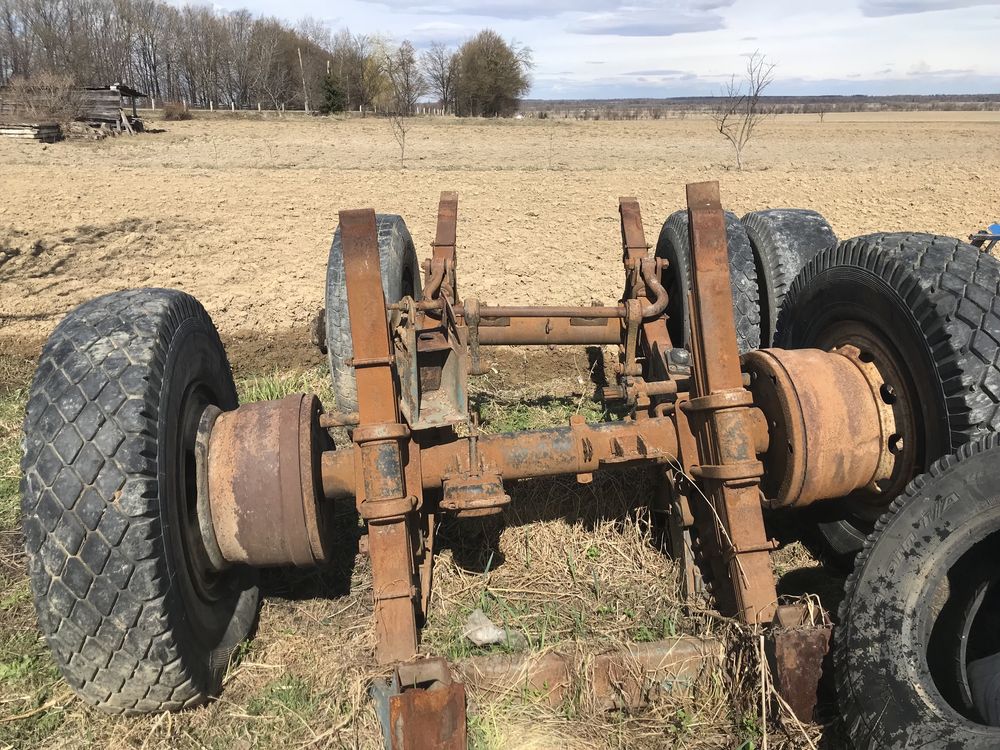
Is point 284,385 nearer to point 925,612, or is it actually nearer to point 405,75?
point 925,612

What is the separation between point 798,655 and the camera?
7.20ft

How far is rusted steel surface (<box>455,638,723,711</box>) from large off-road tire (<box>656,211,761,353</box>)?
6.08ft

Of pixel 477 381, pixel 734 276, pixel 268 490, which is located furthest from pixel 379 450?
pixel 477 381

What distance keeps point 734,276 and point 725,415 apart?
6.33 feet

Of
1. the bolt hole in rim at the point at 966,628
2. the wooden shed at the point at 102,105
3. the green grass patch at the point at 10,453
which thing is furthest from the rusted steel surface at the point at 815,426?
the wooden shed at the point at 102,105

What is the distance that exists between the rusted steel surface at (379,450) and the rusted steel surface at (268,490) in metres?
0.24

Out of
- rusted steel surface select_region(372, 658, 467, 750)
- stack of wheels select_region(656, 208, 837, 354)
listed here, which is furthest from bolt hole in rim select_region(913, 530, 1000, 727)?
stack of wheels select_region(656, 208, 837, 354)

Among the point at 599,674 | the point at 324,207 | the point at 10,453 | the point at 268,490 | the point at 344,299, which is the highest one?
the point at 324,207

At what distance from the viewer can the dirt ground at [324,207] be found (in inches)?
322

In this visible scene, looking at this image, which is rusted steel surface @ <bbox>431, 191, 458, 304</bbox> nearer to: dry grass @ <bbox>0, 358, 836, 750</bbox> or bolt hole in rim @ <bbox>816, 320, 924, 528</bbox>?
dry grass @ <bbox>0, 358, 836, 750</bbox>

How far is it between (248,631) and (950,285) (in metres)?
3.06

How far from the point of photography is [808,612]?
7.55 ft

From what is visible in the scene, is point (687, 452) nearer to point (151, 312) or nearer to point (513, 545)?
point (513, 545)

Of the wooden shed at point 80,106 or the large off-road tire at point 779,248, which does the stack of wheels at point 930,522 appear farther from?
the wooden shed at point 80,106
